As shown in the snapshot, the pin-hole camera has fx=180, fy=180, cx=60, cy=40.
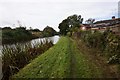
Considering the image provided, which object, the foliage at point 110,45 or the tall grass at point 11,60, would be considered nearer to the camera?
the tall grass at point 11,60

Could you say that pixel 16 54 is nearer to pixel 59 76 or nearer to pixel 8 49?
pixel 8 49

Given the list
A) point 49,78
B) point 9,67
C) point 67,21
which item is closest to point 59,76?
point 49,78

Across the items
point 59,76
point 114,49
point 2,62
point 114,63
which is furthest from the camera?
point 114,49

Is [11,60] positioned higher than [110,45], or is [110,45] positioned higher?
[110,45]

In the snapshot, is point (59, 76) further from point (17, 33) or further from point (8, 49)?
point (17, 33)

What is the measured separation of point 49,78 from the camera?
7.13 metres

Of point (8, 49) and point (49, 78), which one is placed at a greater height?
point (8, 49)

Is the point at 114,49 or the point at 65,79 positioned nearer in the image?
the point at 65,79

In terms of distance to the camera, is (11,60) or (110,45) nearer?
(11,60)

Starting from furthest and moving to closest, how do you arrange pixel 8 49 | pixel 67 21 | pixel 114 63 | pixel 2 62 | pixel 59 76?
pixel 67 21 < pixel 114 63 < pixel 8 49 < pixel 2 62 < pixel 59 76

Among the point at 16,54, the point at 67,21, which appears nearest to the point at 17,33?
the point at 67,21

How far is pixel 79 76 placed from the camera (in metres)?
7.28

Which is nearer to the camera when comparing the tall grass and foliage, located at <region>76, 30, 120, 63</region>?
the tall grass

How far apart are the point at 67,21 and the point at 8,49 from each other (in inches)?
3013
